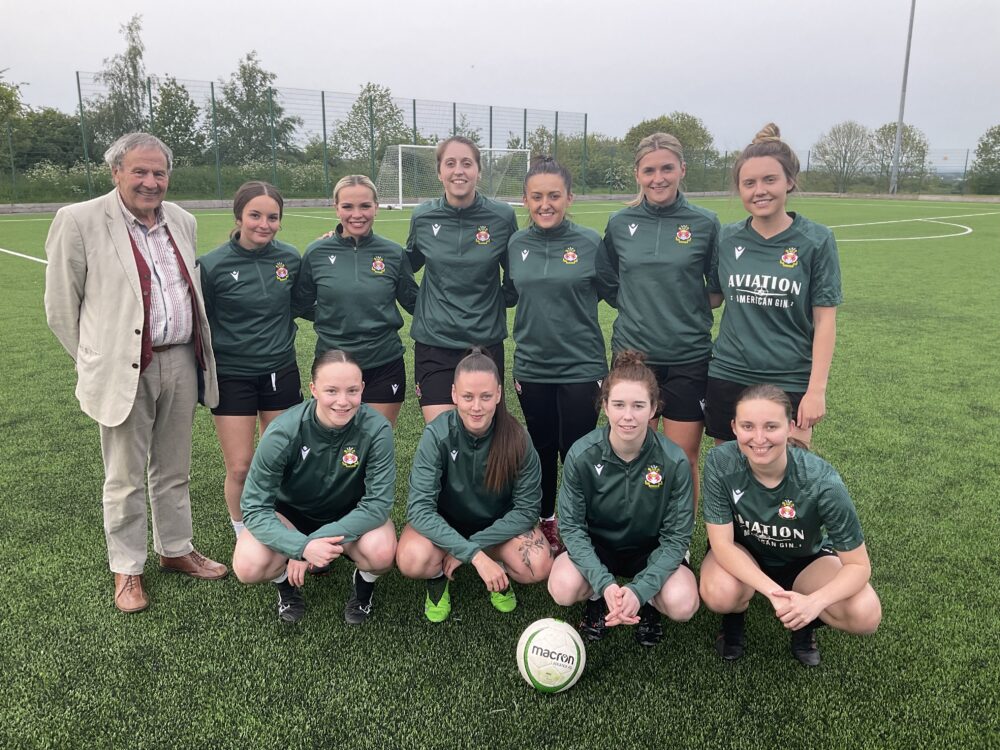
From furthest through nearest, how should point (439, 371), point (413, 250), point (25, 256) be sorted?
point (25, 256), point (413, 250), point (439, 371)

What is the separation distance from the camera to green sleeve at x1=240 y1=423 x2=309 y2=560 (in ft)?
9.79

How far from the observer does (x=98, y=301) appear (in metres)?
2.90

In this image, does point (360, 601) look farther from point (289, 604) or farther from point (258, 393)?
point (258, 393)

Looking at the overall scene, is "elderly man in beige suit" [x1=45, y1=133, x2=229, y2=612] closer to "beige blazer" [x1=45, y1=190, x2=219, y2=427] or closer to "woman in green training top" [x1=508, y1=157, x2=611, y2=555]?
"beige blazer" [x1=45, y1=190, x2=219, y2=427]

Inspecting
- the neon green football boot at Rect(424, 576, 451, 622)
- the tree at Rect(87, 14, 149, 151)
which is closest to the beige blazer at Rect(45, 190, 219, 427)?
the neon green football boot at Rect(424, 576, 451, 622)

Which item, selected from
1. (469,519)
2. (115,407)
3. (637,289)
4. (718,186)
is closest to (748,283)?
(637,289)

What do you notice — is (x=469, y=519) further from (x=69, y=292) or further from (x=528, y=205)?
(x=69, y=292)

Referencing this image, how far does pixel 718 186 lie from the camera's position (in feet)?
133

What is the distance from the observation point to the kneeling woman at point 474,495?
9.98 feet

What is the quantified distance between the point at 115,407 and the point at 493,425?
5.09ft

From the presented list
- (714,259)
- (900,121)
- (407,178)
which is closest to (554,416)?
(714,259)

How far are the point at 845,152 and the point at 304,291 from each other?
151 ft

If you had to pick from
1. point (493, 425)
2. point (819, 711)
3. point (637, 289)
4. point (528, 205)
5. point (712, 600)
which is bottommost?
point (819, 711)

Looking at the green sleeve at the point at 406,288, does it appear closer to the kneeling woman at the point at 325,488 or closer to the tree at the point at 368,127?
the kneeling woman at the point at 325,488
